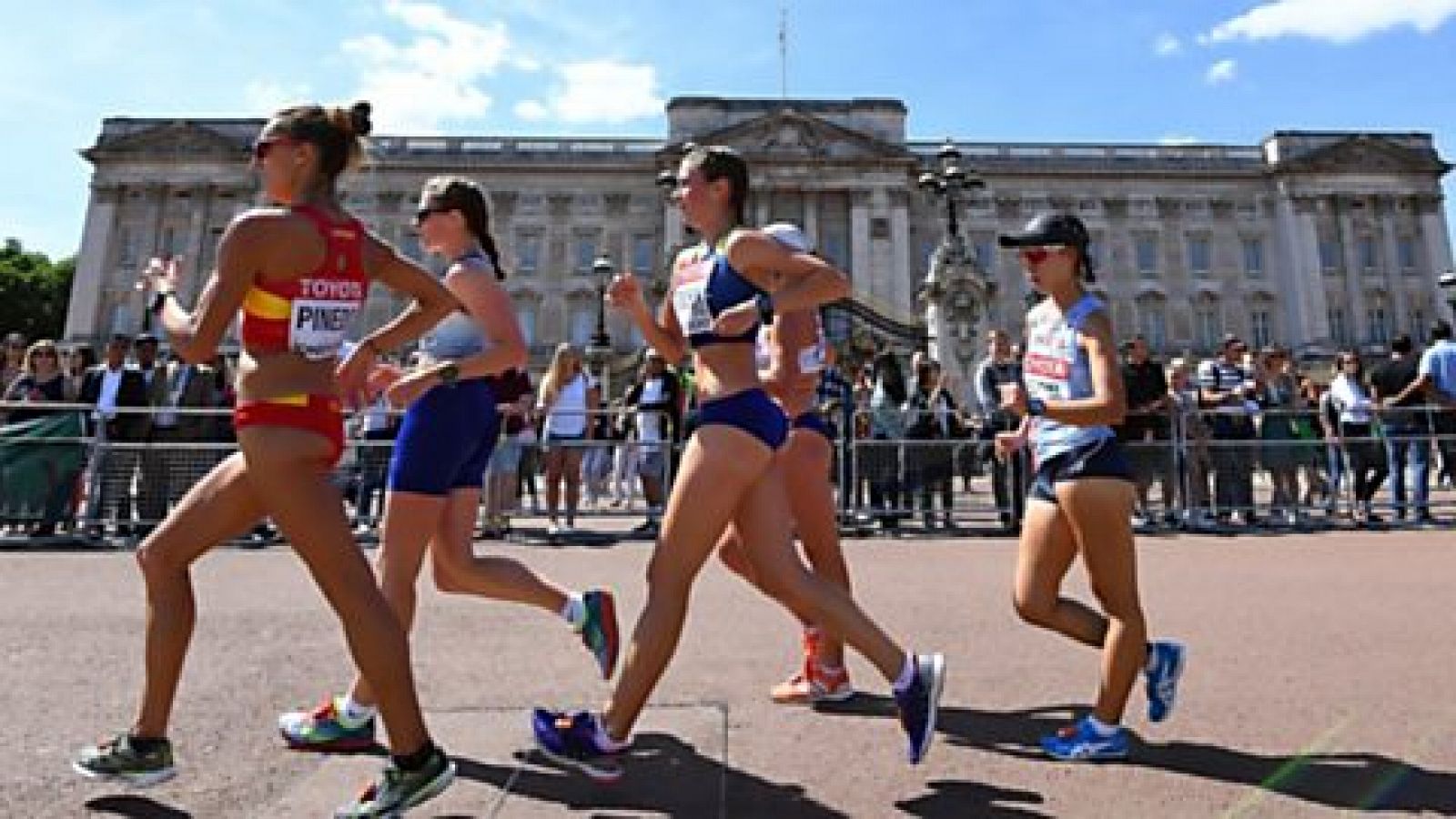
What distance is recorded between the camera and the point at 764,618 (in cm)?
589

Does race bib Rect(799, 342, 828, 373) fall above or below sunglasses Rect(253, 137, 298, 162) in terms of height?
below

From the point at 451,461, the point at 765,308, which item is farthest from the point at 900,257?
the point at 765,308

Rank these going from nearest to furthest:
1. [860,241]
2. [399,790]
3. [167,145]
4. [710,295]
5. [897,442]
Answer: [399,790] < [710,295] < [897,442] < [860,241] < [167,145]

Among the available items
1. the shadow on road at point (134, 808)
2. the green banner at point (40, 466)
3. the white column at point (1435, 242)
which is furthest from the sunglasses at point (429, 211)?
the white column at point (1435, 242)

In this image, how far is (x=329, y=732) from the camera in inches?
136

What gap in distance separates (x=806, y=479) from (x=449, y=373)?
1.67 metres

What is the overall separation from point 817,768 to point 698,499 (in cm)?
99

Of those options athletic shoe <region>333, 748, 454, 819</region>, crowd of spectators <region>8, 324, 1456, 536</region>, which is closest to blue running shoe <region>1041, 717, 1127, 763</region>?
athletic shoe <region>333, 748, 454, 819</region>

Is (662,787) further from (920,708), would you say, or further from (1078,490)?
(1078,490)

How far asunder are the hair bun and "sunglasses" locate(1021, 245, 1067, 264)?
2.34m

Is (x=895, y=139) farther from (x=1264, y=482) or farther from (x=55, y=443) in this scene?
(x=55, y=443)

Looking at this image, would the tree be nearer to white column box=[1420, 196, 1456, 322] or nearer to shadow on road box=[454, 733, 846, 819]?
shadow on road box=[454, 733, 846, 819]

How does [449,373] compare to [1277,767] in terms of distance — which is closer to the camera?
[1277,767]

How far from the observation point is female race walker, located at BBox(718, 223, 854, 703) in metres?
4.00
